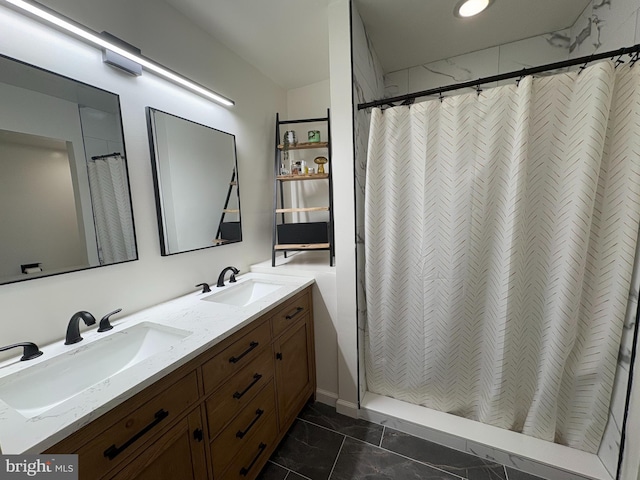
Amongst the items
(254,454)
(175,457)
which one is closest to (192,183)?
(175,457)

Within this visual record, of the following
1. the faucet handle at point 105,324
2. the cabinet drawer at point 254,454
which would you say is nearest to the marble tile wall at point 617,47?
the cabinet drawer at point 254,454

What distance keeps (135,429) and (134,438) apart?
0.9 inches

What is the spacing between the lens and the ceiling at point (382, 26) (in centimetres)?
139

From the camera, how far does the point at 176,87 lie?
4.68 feet

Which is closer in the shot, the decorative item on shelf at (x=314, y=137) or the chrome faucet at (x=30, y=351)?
the chrome faucet at (x=30, y=351)

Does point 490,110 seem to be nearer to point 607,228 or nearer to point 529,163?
point 529,163

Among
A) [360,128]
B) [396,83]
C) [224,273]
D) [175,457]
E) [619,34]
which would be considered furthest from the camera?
[396,83]

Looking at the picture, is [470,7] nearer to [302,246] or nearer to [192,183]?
[302,246]

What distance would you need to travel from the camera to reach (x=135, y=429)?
729mm

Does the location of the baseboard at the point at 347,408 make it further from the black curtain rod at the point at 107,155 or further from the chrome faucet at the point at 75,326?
the black curtain rod at the point at 107,155

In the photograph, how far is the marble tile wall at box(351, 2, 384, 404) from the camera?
1420mm

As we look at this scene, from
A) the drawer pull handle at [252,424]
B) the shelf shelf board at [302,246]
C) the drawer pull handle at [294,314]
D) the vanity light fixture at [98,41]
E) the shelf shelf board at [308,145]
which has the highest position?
the vanity light fixture at [98,41]

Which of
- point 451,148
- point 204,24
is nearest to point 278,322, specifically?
point 451,148

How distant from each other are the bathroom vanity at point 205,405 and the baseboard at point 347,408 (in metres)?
0.24
